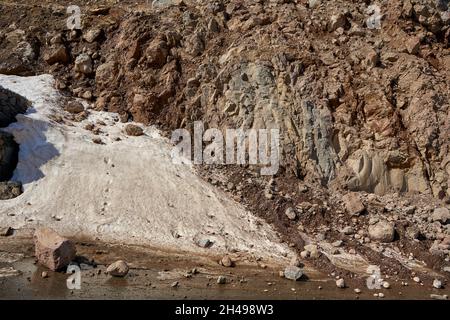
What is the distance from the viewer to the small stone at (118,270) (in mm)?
9414

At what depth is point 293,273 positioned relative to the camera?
10.2 metres

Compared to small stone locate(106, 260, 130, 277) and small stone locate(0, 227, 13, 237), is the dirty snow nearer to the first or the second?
small stone locate(0, 227, 13, 237)

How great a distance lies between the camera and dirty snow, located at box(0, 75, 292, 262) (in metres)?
11.6

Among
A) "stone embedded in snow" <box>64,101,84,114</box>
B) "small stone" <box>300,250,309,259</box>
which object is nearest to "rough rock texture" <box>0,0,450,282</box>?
"small stone" <box>300,250,309,259</box>

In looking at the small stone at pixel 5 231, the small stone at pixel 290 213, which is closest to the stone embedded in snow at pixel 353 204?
the small stone at pixel 290 213

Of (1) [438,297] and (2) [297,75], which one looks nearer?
(1) [438,297]

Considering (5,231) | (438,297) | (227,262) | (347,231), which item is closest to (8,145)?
(5,231)

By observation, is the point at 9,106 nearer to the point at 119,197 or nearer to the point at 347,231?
the point at 119,197

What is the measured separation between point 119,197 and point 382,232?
23.9 feet

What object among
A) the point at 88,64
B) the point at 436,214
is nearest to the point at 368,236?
the point at 436,214

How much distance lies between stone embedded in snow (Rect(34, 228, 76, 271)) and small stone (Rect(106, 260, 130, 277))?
0.88 meters

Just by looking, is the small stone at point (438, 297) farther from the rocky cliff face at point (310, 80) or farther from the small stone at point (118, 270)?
the small stone at point (118, 270)

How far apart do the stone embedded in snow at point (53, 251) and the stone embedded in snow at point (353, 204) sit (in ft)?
25.3
